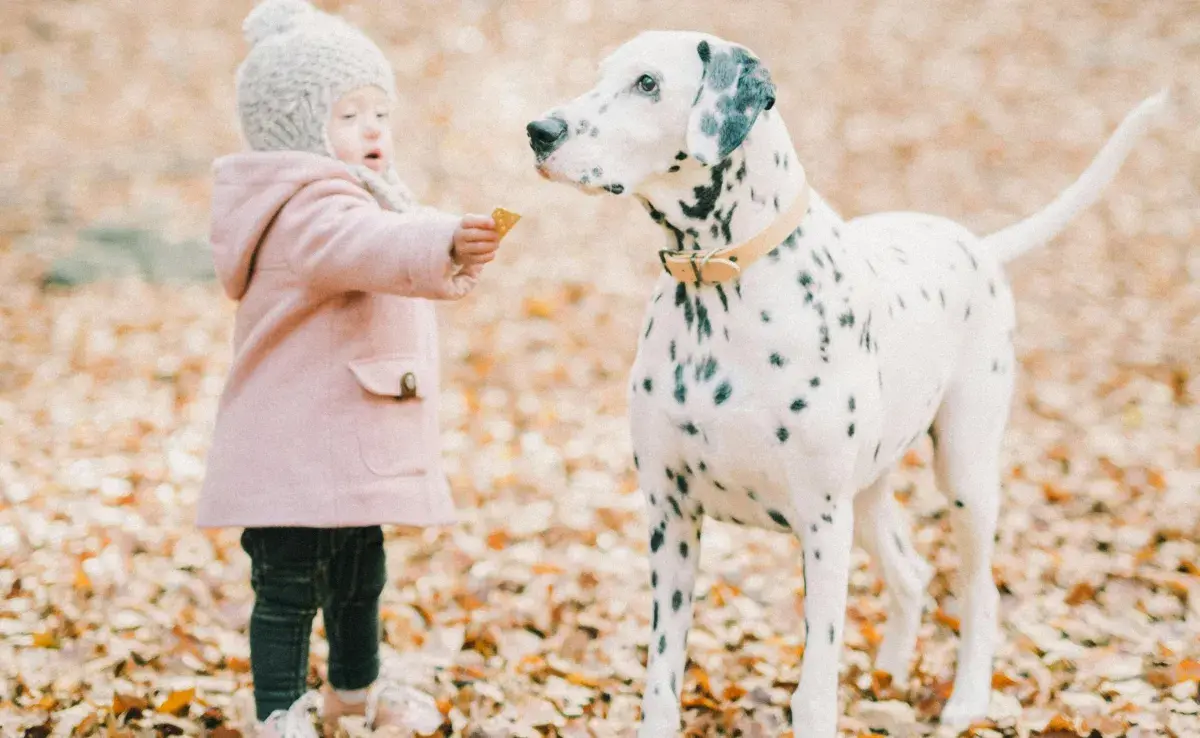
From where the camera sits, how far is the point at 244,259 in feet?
11.3

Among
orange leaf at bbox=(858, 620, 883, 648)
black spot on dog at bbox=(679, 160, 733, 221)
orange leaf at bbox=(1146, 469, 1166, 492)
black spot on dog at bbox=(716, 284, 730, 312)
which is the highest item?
black spot on dog at bbox=(679, 160, 733, 221)

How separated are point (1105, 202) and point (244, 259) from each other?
8.56 meters

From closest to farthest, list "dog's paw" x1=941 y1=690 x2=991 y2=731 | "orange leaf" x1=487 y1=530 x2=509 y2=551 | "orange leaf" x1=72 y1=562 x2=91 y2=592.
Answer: "dog's paw" x1=941 y1=690 x2=991 y2=731 → "orange leaf" x1=72 y1=562 x2=91 y2=592 → "orange leaf" x1=487 y1=530 x2=509 y2=551

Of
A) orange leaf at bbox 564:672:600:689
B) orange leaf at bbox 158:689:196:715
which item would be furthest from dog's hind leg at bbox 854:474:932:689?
orange leaf at bbox 158:689:196:715

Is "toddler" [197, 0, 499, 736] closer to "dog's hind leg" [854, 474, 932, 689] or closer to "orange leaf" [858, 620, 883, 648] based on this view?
"dog's hind leg" [854, 474, 932, 689]

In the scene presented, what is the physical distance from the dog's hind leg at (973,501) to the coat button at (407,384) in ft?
5.60

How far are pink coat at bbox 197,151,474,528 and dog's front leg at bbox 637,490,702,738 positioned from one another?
2.15 feet

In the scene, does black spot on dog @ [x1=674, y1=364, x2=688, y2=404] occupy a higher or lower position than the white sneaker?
higher

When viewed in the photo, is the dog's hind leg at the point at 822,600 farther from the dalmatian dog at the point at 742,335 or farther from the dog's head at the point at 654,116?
the dog's head at the point at 654,116

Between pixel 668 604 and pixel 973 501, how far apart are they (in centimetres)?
126

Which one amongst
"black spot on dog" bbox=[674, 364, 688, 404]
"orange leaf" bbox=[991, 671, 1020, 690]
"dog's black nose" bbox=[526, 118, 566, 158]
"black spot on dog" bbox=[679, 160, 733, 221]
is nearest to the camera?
"dog's black nose" bbox=[526, 118, 566, 158]

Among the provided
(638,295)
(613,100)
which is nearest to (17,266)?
(638,295)

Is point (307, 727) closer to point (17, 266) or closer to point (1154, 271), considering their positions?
point (17, 266)

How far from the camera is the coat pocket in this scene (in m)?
3.45
